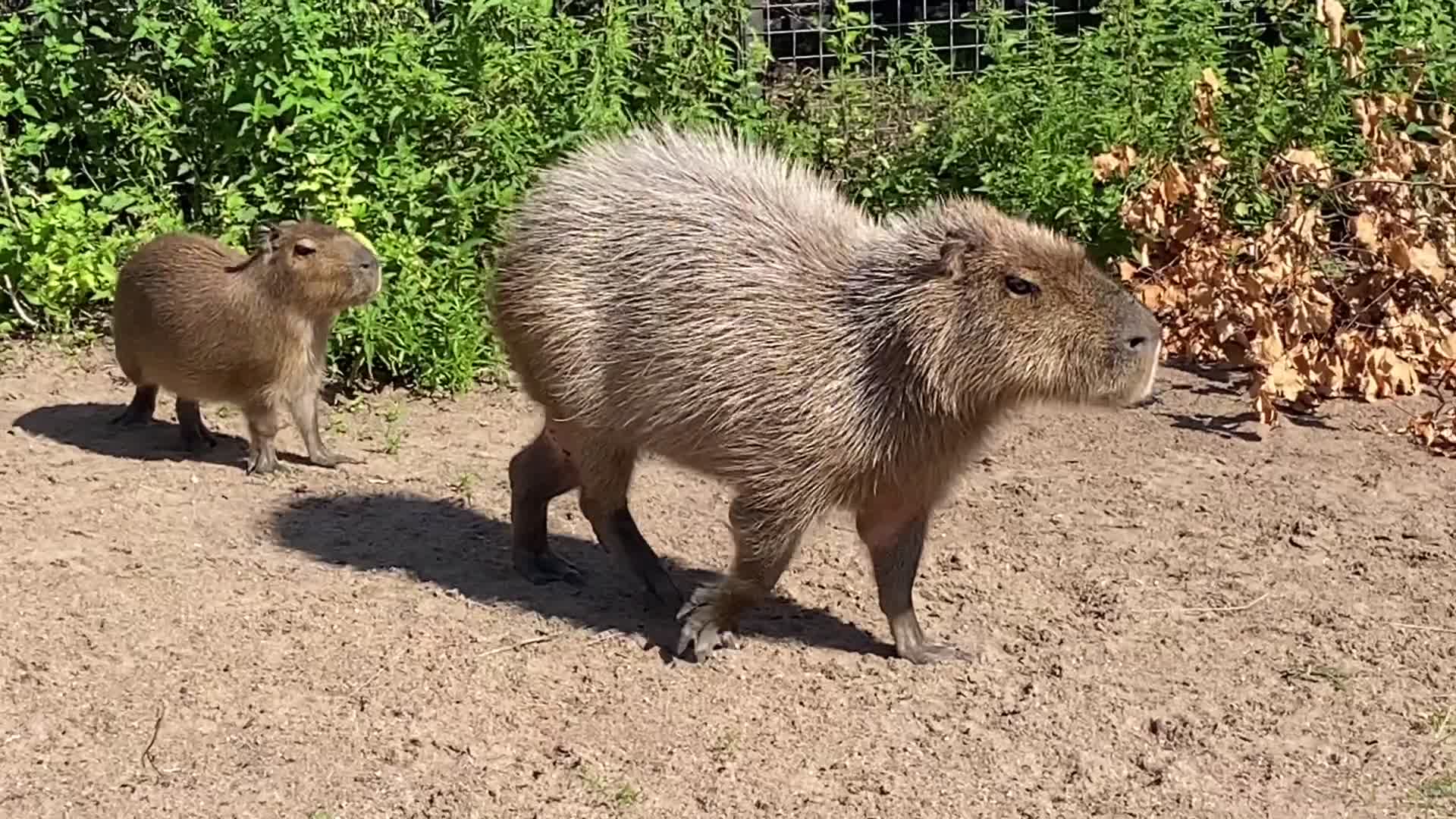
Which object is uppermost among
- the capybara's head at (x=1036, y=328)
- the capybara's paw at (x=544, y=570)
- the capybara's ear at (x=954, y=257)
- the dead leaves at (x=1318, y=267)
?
the capybara's ear at (x=954, y=257)

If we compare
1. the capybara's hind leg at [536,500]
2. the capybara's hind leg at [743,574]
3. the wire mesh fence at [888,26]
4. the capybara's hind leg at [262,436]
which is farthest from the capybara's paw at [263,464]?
the wire mesh fence at [888,26]

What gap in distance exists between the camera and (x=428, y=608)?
4980 mm

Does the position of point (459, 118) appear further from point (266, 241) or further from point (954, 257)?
point (954, 257)

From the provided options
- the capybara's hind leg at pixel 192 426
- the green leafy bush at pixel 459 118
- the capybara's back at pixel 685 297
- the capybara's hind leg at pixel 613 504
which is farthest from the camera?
the green leafy bush at pixel 459 118

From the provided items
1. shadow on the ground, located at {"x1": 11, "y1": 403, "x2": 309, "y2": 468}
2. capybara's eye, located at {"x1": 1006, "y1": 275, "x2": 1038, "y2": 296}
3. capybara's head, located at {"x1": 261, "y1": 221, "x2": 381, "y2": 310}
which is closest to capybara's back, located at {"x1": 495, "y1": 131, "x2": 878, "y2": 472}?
capybara's eye, located at {"x1": 1006, "y1": 275, "x2": 1038, "y2": 296}

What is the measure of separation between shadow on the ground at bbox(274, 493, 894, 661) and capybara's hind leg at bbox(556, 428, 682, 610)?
5 cm

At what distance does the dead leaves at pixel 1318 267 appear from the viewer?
6.70 metres

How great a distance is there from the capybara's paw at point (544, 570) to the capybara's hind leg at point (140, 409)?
2.05 meters

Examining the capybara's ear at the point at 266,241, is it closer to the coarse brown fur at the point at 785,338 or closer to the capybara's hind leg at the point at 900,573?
the coarse brown fur at the point at 785,338

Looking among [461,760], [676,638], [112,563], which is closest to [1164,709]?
[676,638]

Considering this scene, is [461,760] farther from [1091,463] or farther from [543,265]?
[1091,463]

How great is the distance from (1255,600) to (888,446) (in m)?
1.26

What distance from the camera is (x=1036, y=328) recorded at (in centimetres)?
439

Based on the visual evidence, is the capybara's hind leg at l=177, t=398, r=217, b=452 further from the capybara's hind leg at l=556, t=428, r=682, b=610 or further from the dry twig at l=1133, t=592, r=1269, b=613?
the dry twig at l=1133, t=592, r=1269, b=613
